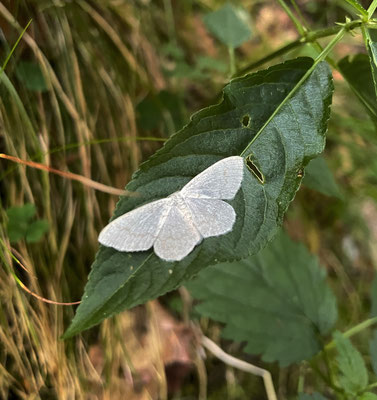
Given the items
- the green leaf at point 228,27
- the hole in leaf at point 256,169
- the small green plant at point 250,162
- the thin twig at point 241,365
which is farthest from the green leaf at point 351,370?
the green leaf at point 228,27

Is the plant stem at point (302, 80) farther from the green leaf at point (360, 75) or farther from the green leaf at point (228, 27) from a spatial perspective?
the green leaf at point (228, 27)

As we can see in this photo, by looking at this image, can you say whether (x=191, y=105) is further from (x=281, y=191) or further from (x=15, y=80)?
(x=281, y=191)

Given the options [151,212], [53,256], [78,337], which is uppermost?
[151,212]

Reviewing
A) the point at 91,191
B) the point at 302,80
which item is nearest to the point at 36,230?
the point at 91,191

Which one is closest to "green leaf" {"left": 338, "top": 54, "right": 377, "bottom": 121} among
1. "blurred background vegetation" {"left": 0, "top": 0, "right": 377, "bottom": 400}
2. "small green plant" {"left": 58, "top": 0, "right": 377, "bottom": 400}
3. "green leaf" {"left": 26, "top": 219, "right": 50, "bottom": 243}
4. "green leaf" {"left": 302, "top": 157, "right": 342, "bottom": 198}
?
"small green plant" {"left": 58, "top": 0, "right": 377, "bottom": 400}

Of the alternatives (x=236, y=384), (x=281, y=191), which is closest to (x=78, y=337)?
(x=236, y=384)
